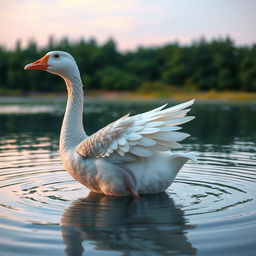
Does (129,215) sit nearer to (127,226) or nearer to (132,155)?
(127,226)

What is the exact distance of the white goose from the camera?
19.3 ft

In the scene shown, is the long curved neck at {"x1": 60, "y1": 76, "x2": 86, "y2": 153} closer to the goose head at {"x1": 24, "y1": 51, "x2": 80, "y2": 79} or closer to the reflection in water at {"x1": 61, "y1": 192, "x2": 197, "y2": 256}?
the goose head at {"x1": 24, "y1": 51, "x2": 80, "y2": 79}

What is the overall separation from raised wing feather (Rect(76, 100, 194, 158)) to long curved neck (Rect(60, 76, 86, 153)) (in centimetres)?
56

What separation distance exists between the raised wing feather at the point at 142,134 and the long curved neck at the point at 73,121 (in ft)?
1.84

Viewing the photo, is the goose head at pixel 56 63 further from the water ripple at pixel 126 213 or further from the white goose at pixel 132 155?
the water ripple at pixel 126 213

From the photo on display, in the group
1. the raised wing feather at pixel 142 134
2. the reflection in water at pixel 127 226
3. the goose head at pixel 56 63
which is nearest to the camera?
the reflection in water at pixel 127 226

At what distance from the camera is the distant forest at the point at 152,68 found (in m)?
76.1

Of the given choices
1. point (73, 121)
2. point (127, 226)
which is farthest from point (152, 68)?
point (127, 226)

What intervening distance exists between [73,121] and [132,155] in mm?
1180

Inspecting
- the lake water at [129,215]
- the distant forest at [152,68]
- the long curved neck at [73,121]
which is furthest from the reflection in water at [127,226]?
the distant forest at [152,68]

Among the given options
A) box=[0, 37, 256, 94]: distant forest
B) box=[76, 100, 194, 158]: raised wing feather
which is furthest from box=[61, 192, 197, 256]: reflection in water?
box=[0, 37, 256, 94]: distant forest

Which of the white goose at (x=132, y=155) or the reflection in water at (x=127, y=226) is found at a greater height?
the white goose at (x=132, y=155)

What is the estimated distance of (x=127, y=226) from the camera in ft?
16.2

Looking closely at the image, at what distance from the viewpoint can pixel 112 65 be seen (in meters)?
93.8
